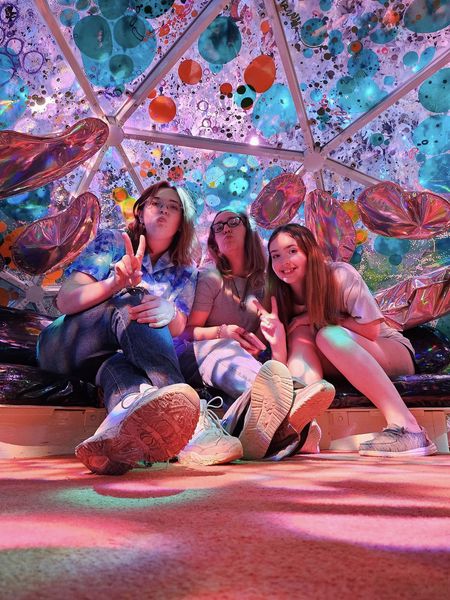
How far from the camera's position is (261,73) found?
4.49 metres

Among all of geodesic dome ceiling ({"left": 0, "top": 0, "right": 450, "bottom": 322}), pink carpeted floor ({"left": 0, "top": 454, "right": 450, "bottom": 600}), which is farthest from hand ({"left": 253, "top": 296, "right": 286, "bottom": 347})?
geodesic dome ceiling ({"left": 0, "top": 0, "right": 450, "bottom": 322})

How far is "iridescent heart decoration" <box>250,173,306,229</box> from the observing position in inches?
202

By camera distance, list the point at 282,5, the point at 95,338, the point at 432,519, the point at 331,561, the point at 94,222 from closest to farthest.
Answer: the point at 331,561 → the point at 432,519 → the point at 95,338 → the point at 282,5 → the point at 94,222

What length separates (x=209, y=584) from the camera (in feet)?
1.73

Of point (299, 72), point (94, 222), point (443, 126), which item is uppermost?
point (299, 72)

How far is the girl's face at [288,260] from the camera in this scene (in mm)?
2426

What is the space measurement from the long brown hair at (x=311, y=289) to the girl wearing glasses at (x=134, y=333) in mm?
401

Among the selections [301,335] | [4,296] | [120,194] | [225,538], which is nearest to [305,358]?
[301,335]

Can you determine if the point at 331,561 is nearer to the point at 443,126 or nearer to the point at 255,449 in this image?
the point at 255,449

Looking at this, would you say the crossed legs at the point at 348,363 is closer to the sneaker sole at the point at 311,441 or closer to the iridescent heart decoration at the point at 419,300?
the sneaker sole at the point at 311,441

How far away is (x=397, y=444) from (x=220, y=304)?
1039 millimetres

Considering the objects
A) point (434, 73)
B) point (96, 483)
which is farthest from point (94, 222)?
point (96, 483)

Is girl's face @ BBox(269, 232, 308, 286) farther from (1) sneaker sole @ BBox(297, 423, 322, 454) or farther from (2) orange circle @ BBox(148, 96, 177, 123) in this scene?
(2) orange circle @ BBox(148, 96, 177, 123)

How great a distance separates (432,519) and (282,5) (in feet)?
13.9
